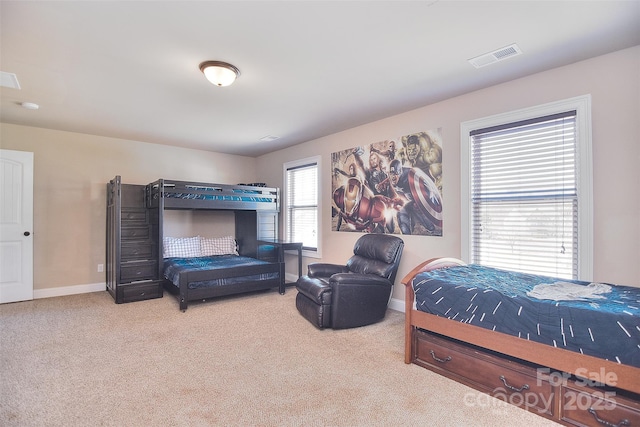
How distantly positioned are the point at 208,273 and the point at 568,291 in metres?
3.79

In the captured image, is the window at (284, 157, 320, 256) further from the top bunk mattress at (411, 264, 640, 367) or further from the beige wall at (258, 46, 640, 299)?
the top bunk mattress at (411, 264, 640, 367)

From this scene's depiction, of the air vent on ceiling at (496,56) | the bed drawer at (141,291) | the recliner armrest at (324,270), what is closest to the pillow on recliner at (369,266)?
the recliner armrest at (324,270)

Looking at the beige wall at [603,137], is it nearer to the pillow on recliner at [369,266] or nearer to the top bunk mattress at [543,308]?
the top bunk mattress at [543,308]

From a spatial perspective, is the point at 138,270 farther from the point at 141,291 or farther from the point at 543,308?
the point at 543,308

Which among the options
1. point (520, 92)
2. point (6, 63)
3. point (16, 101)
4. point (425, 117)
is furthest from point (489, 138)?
point (16, 101)

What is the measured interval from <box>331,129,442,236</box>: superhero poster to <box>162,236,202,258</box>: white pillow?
2.46 meters

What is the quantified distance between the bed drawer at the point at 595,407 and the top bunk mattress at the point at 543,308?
22cm

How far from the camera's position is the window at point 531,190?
2534mm

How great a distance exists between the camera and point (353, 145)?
450cm

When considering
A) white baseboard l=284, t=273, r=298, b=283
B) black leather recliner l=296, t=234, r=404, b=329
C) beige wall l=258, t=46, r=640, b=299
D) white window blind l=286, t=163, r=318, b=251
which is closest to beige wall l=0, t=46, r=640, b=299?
beige wall l=258, t=46, r=640, b=299

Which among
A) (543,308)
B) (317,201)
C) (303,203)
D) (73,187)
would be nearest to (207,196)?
(303,203)

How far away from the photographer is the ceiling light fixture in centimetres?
256

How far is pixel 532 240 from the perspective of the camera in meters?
2.81

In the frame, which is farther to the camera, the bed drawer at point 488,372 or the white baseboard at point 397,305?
the white baseboard at point 397,305
